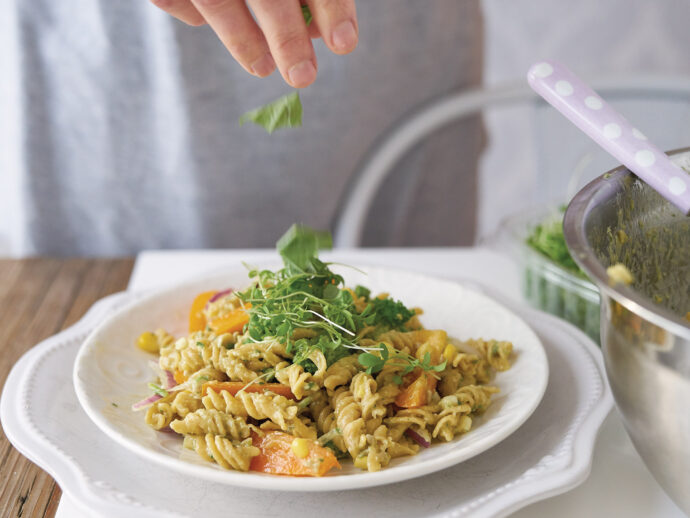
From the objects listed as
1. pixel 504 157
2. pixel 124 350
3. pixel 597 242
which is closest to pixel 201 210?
pixel 124 350

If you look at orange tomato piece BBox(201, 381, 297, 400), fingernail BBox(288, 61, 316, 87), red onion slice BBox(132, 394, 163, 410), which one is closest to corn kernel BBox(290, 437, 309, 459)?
orange tomato piece BBox(201, 381, 297, 400)

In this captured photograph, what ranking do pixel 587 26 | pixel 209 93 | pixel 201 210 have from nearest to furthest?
pixel 209 93, pixel 201 210, pixel 587 26

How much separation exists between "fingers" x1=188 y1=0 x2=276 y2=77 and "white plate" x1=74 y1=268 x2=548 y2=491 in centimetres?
51

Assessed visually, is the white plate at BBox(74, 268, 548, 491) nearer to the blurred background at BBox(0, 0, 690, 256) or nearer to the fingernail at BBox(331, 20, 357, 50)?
the fingernail at BBox(331, 20, 357, 50)

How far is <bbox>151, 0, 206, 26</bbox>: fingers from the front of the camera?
116 centimetres

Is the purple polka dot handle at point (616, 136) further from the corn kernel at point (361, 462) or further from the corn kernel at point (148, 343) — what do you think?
the corn kernel at point (148, 343)

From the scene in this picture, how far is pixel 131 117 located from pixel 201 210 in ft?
1.13

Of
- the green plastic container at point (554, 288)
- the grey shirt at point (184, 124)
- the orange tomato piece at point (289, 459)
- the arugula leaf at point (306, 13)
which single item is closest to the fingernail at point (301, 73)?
the arugula leaf at point (306, 13)

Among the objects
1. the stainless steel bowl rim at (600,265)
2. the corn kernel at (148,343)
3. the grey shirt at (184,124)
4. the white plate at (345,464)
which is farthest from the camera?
the grey shirt at (184,124)

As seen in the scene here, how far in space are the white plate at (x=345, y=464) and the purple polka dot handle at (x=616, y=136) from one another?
33 cm

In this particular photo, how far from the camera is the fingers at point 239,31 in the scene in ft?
3.41

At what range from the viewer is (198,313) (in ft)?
4.52

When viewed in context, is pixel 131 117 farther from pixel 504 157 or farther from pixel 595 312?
pixel 504 157

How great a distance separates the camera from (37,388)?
118cm
